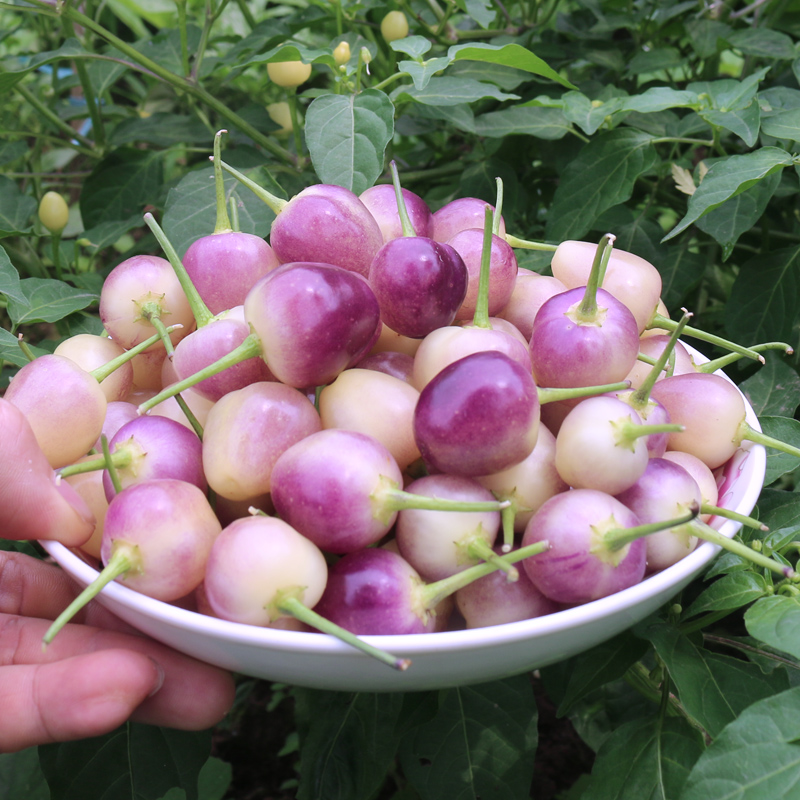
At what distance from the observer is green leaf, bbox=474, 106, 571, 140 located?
0.93m

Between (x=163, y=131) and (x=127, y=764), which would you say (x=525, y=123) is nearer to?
(x=163, y=131)

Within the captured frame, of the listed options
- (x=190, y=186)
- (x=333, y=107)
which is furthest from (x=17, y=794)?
(x=333, y=107)

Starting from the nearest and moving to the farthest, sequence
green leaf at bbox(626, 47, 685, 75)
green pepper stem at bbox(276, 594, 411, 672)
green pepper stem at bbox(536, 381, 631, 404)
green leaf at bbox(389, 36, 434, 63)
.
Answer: green pepper stem at bbox(276, 594, 411, 672) < green pepper stem at bbox(536, 381, 631, 404) < green leaf at bbox(389, 36, 434, 63) < green leaf at bbox(626, 47, 685, 75)

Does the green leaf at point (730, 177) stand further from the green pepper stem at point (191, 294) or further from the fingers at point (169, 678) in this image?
the fingers at point (169, 678)

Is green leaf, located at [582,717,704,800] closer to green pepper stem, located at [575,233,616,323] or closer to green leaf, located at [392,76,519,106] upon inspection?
green pepper stem, located at [575,233,616,323]

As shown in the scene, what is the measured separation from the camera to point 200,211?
85 cm

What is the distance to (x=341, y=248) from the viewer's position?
0.60 meters

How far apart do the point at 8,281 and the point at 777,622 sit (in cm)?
69

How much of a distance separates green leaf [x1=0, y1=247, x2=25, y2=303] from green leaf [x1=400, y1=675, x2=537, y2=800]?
0.53 m

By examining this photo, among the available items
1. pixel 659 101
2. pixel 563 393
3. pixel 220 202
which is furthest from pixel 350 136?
pixel 563 393

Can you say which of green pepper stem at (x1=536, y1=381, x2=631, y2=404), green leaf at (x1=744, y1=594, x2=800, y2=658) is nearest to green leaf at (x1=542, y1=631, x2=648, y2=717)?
green leaf at (x1=744, y1=594, x2=800, y2=658)

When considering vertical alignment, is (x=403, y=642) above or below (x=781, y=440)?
above

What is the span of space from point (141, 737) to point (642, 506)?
476 millimetres

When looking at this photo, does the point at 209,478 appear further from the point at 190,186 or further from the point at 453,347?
the point at 190,186
